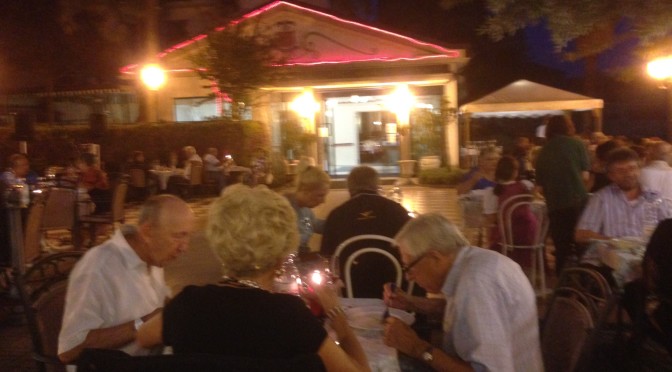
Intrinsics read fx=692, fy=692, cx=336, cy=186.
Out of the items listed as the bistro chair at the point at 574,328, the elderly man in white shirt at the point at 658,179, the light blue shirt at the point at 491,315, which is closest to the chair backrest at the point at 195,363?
the light blue shirt at the point at 491,315

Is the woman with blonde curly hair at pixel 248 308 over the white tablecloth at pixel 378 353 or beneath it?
over

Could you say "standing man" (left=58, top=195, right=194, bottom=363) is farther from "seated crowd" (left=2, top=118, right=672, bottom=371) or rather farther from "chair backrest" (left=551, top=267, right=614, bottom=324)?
"chair backrest" (left=551, top=267, right=614, bottom=324)


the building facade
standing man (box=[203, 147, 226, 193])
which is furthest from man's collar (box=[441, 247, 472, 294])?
the building facade

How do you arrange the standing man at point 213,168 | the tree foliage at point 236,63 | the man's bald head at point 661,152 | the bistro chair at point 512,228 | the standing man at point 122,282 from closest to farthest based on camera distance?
1. the standing man at point 122,282
2. the bistro chair at point 512,228
3. the man's bald head at point 661,152
4. the tree foliage at point 236,63
5. the standing man at point 213,168

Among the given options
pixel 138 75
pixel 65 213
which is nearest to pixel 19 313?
pixel 65 213

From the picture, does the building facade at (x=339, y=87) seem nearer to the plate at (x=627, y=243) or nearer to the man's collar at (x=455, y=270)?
the plate at (x=627, y=243)

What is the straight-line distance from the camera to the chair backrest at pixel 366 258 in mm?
4237

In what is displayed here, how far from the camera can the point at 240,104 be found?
651 inches

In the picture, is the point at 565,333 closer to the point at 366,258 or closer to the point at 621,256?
the point at 366,258

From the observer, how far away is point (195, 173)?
16000 mm

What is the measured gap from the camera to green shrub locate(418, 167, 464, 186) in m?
16.9

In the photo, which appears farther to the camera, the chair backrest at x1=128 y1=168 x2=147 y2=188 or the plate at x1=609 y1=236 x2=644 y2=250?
the chair backrest at x1=128 y1=168 x2=147 y2=188

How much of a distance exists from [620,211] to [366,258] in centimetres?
225

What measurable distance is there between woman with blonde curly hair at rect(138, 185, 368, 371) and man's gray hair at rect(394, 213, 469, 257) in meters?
0.52
